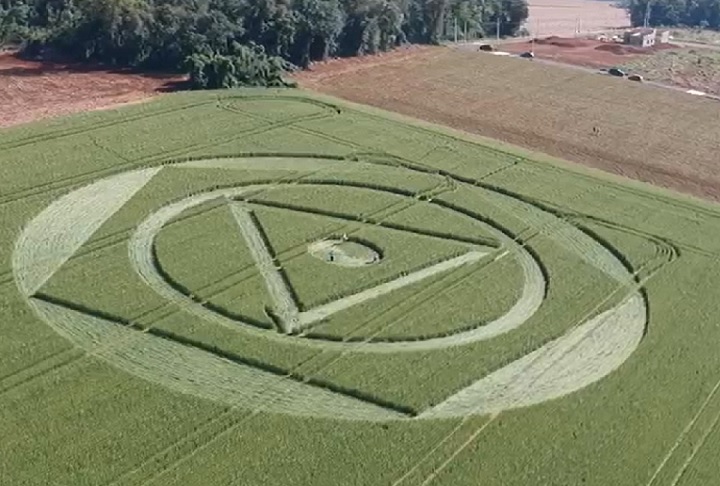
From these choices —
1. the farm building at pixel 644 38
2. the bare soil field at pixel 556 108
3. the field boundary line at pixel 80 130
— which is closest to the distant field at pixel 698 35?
the farm building at pixel 644 38

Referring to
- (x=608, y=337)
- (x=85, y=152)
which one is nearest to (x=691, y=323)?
(x=608, y=337)

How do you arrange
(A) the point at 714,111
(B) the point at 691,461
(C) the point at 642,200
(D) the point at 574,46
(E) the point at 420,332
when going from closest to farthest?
(B) the point at 691,461
(E) the point at 420,332
(C) the point at 642,200
(A) the point at 714,111
(D) the point at 574,46

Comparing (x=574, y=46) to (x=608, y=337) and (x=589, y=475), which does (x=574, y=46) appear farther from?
(x=589, y=475)

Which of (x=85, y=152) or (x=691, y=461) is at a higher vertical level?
(x=85, y=152)

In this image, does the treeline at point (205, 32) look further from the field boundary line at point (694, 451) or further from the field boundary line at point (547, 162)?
the field boundary line at point (694, 451)

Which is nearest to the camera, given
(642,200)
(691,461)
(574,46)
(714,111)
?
(691,461)

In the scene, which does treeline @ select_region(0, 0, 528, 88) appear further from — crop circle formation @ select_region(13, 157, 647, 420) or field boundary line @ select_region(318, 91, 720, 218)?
crop circle formation @ select_region(13, 157, 647, 420)

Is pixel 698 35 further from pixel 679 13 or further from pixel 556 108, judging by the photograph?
pixel 556 108

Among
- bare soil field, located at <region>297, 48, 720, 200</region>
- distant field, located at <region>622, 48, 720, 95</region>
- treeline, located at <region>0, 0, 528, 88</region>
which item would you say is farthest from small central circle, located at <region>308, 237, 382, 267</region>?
distant field, located at <region>622, 48, 720, 95</region>
